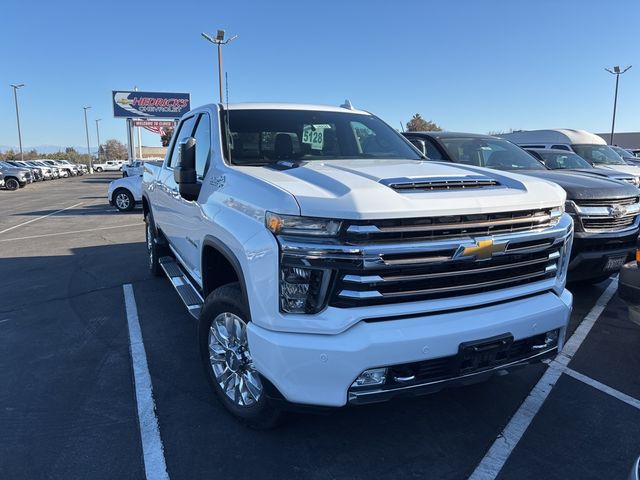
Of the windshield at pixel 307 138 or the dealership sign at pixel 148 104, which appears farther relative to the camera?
the dealership sign at pixel 148 104

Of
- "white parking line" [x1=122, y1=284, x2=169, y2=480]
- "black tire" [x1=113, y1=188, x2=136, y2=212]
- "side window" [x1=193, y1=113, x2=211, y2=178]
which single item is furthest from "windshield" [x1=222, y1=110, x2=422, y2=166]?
"black tire" [x1=113, y1=188, x2=136, y2=212]

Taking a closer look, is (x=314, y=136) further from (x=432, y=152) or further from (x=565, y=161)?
(x=565, y=161)

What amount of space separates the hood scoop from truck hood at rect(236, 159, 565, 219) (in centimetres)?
2

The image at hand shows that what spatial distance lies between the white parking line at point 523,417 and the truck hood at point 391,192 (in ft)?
4.57

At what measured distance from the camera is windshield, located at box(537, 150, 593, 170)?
9.65 m

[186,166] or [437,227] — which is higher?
[186,166]

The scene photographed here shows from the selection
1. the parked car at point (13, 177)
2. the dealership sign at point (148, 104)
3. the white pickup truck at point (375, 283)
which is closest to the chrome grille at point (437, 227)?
the white pickup truck at point (375, 283)

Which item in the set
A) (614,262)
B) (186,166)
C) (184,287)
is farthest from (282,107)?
(614,262)

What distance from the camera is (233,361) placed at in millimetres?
3139

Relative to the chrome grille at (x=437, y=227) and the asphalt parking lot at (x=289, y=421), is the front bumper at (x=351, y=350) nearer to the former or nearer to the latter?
the asphalt parking lot at (x=289, y=421)

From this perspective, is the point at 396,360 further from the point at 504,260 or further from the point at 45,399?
the point at 45,399

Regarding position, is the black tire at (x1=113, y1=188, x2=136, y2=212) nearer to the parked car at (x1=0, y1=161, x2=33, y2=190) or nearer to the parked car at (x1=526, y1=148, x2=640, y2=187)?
the parked car at (x1=526, y1=148, x2=640, y2=187)

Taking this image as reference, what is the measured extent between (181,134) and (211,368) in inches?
114

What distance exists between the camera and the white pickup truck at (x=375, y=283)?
243 centimetres
